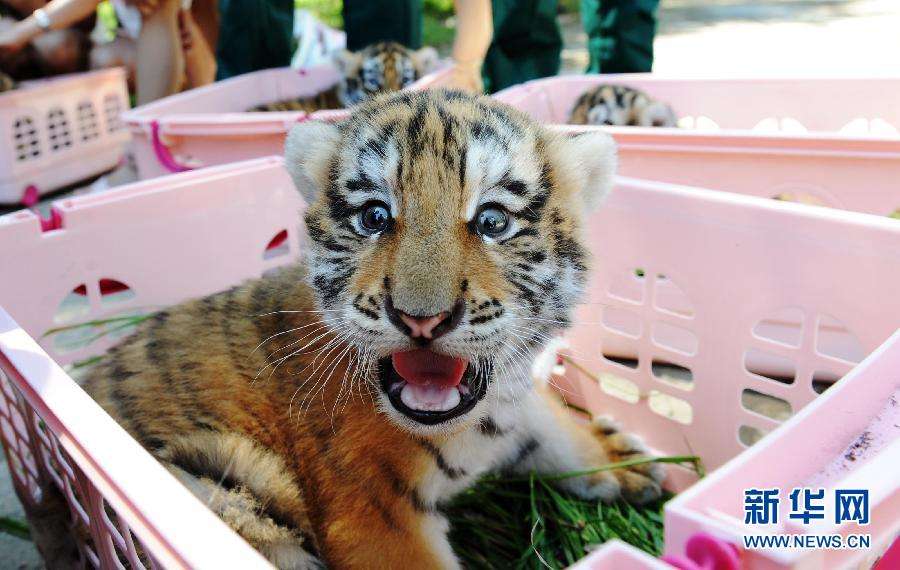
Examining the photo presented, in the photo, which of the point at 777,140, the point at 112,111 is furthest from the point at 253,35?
the point at 777,140

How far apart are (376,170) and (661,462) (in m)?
0.89

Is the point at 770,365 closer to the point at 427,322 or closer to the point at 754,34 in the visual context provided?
the point at 427,322

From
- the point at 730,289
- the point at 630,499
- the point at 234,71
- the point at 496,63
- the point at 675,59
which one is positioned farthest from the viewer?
the point at 675,59

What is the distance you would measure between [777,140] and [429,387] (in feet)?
3.58

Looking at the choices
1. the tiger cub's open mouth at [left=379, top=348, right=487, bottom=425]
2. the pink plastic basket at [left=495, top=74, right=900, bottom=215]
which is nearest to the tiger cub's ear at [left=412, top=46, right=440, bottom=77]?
the pink plastic basket at [left=495, top=74, right=900, bottom=215]

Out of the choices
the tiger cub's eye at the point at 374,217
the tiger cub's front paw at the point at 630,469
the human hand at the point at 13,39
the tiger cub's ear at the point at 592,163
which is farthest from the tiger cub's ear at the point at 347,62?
the tiger cub's eye at the point at 374,217

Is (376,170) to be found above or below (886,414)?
above

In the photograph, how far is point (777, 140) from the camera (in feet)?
6.03

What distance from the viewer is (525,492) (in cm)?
176

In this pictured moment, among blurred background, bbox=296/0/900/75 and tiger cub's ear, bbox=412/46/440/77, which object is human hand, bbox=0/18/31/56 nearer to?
tiger cub's ear, bbox=412/46/440/77

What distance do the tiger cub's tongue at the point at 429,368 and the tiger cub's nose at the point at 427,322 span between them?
88 millimetres

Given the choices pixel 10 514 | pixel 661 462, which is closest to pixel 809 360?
pixel 661 462

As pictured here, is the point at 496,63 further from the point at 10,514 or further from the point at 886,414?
the point at 886,414

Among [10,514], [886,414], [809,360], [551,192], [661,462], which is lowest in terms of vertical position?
[10,514]
